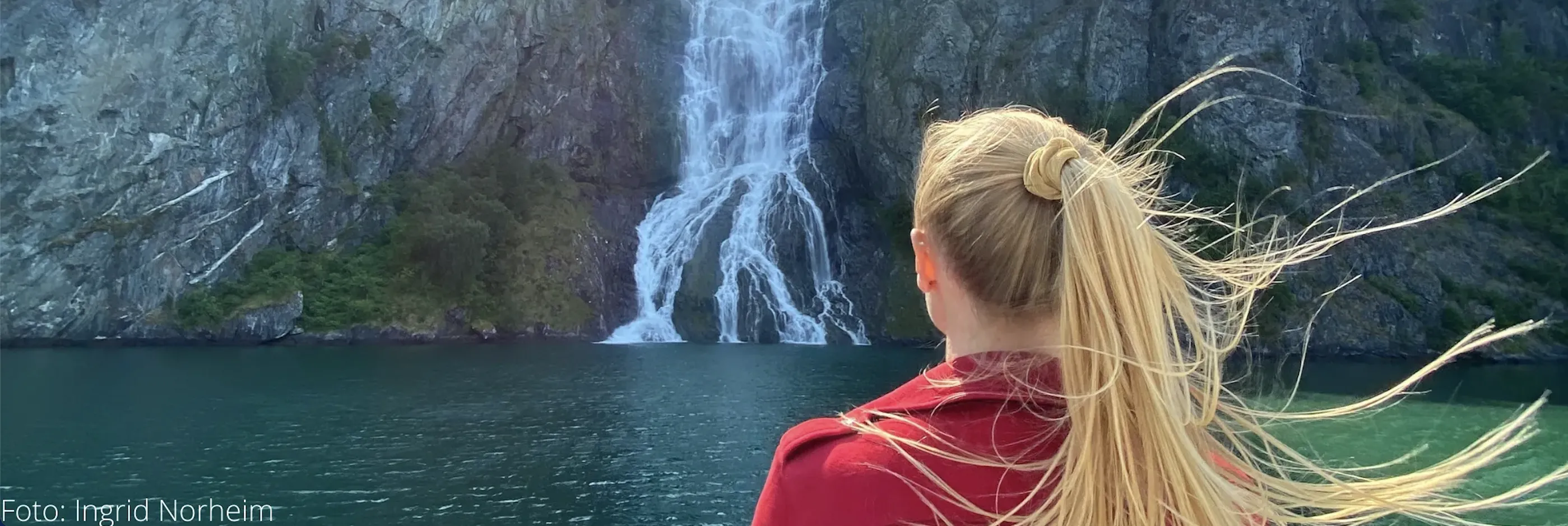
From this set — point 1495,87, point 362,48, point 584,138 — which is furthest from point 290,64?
point 1495,87

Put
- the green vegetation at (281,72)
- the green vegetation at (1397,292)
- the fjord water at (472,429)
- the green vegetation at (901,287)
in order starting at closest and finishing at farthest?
the fjord water at (472,429)
the green vegetation at (1397,292)
the green vegetation at (901,287)
the green vegetation at (281,72)

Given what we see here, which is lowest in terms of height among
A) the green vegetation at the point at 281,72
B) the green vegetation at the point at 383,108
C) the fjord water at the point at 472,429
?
the fjord water at the point at 472,429

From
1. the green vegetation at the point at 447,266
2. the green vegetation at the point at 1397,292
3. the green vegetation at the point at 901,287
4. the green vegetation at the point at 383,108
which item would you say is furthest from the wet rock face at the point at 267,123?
the green vegetation at the point at 1397,292

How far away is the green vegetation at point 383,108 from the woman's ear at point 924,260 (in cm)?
4850

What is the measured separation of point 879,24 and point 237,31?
2944 cm

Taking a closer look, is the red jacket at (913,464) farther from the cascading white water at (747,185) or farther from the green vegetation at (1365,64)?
the green vegetation at (1365,64)

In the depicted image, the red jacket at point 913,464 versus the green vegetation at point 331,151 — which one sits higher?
the green vegetation at point 331,151

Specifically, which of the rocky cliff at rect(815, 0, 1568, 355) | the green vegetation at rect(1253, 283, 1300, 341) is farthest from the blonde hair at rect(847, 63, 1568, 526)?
the green vegetation at rect(1253, 283, 1300, 341)

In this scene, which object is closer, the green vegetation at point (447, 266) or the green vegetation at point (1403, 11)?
the green vegetation at point (447, 266)

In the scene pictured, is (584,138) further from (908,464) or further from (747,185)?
(908,464)

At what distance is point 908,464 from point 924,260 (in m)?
0.45

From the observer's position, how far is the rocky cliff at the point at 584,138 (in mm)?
38219

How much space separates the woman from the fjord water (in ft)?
24.3

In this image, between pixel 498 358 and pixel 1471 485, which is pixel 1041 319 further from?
pixel 498 358
